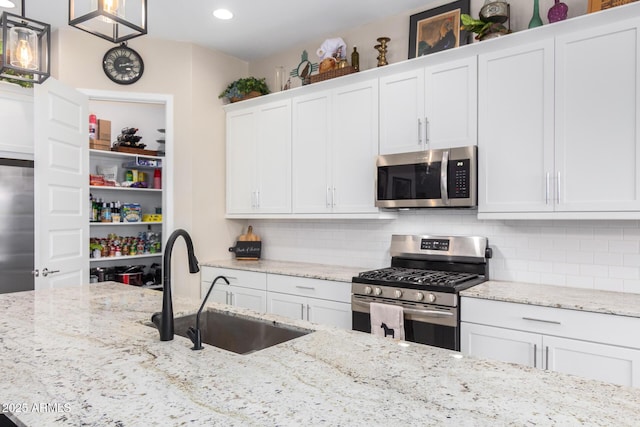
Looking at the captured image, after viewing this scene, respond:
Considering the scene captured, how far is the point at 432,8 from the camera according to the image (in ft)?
10.4

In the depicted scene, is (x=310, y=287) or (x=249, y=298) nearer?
(x=310, y=287)

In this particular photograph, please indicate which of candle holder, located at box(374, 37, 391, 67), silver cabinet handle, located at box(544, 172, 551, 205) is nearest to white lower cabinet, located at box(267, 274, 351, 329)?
silver cabinet handle, located at box(544, 172, 551, 205)

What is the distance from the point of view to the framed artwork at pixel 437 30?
119 inches

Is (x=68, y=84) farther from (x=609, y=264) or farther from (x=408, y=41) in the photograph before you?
(x=609, y=264)

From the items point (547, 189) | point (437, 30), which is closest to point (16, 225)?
point (437, 30)

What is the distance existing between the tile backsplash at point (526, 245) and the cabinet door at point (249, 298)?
2.11 ft

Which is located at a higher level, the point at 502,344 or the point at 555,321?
the point at 555,321

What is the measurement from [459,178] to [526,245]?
25.1 inches

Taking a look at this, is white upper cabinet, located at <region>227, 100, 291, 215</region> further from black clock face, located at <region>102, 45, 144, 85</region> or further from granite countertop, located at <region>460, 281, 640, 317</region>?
granite countertop, located at <region>460, 281, 640, 317</region>

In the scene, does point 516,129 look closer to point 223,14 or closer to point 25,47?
point 223,14

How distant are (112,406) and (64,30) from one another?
363 centimetres

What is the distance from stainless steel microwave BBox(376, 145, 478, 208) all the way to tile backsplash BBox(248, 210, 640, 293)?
1.15 feet

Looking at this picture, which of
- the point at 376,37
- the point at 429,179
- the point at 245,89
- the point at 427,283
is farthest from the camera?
the point at 245,89

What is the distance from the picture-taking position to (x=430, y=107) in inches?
114
